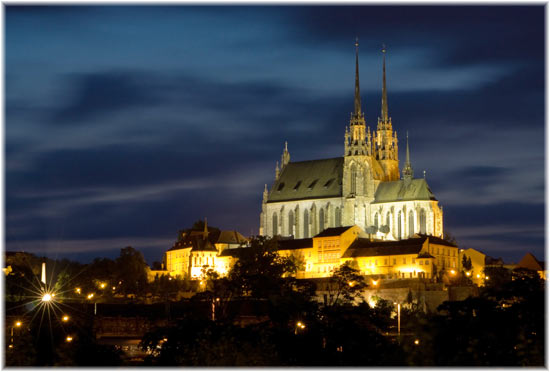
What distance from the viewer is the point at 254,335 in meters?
42.6

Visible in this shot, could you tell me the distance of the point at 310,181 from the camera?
133 m

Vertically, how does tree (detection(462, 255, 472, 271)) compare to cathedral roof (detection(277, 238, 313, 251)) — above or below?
below

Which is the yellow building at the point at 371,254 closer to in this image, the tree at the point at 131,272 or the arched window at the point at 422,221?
the arched window at the point at 422,221

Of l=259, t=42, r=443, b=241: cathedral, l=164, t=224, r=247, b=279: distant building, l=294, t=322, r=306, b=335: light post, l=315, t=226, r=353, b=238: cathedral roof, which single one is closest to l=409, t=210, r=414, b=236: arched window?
l=259, t=42, r=443, b=241: cathedral

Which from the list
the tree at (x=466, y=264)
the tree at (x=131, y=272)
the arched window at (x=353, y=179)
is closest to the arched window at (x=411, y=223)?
the arched window at (x=353, y=179)

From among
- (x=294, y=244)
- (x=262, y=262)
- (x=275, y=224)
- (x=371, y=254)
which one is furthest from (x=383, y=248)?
(x=275, y=224)

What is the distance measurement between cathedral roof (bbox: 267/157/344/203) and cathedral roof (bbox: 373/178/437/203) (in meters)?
4.89

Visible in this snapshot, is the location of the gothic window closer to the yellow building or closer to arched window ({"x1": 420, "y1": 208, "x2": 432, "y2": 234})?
the yellow building

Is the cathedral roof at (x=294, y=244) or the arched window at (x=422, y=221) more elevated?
the arched window at (x=422, y=221)

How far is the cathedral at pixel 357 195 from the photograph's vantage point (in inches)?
4870

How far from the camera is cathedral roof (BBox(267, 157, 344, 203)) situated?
130 m

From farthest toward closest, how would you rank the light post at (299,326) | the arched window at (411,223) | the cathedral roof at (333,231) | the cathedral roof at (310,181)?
1. the cathedral roof at (310,181)
2. the arched window at (411,223)
3. the cathedral roof at (333,231)
4. the light post at (299,326)

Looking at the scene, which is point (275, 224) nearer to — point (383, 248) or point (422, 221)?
point (422, 221)

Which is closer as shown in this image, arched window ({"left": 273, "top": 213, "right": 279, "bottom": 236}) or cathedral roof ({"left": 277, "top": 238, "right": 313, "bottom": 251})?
cathedral roof ({"left": 277, "top": 238, "right": 313, "bottom": 251})
